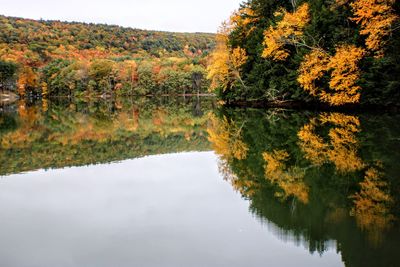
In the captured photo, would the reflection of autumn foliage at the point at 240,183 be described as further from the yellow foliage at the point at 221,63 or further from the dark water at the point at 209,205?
the yellow foliage at the point at 221,63

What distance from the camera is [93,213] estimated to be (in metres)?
9.04

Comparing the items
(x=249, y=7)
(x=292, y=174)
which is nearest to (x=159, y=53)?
(x=249, y=7)

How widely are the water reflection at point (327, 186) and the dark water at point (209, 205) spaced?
0.03 metres

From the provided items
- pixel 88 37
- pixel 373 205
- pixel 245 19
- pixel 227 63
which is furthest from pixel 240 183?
pixel 88 37

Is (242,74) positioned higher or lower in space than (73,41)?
lower

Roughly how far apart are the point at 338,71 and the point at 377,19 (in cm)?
438

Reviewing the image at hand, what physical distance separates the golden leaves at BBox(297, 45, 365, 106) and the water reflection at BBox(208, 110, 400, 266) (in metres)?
12.1

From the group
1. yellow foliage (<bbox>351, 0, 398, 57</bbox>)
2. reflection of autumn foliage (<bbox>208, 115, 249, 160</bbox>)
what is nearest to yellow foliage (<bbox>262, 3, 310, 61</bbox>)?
yellow foliage (<bbox>351, 0, 398, 57</bbox>)

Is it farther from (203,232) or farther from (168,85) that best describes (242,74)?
(168,85)

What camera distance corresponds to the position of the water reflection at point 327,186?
6816mm

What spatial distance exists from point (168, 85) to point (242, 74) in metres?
72.5

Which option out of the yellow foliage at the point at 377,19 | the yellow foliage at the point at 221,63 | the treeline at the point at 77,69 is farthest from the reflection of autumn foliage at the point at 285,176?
the treeline at the point at 77,69

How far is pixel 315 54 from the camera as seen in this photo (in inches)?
1332

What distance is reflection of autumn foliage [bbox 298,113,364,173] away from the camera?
41.8 feet
